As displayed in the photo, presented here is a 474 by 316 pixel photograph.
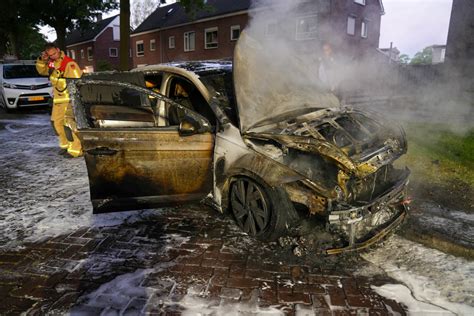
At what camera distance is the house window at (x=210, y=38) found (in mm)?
26031

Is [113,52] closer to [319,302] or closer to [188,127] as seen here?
[188,127]

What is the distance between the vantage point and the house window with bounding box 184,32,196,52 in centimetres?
2816

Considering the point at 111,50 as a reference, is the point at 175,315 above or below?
below

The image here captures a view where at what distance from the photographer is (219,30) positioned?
2538 centimetres

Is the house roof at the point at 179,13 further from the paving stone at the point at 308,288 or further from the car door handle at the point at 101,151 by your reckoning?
the paving stone at the point at 308,288

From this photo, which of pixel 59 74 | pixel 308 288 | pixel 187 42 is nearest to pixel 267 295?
pixel 308 288

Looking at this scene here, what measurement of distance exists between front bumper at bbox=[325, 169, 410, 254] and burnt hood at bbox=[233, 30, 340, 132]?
3.98 ft

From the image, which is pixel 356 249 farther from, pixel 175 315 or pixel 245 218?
pixel 175 315

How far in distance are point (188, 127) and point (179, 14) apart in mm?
29751

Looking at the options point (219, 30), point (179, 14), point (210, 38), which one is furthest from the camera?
point (179, 14)

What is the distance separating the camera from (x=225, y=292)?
283cm

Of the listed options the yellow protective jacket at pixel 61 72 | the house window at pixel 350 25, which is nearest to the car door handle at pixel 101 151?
the yellow protective jacket at pixel 61 72

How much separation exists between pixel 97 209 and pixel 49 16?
2484 cm

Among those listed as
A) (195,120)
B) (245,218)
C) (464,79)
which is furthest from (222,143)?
(464,79)
